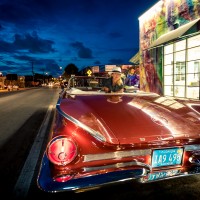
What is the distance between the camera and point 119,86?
4590 mm

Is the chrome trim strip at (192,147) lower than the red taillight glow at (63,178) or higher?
higher

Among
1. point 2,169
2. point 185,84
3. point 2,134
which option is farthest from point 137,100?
point 185,84

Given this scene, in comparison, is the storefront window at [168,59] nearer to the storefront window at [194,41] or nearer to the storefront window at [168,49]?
the storefront window at [168,49]

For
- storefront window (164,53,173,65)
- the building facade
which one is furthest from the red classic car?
storefront window (164,53,173,65)

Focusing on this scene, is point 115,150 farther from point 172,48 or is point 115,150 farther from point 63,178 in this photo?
point 172,48

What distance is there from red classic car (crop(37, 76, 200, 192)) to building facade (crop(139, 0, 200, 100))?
9298mm

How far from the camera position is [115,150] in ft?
7.29

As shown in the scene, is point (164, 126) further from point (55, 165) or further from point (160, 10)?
point (160, 10)

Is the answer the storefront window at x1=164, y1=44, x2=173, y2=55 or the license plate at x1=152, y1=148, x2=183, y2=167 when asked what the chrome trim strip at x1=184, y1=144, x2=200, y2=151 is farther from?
the storefront window at x1=164, y1=44, x2=173, y2=55

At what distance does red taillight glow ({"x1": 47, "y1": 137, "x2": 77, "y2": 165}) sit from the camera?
2.15m

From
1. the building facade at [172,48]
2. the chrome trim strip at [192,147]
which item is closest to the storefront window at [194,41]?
the building facade at [172,48]

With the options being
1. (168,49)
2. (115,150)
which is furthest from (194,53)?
(115,150)

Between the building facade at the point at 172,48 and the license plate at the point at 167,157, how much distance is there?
9451mm

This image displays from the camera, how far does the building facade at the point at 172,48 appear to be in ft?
38.4
